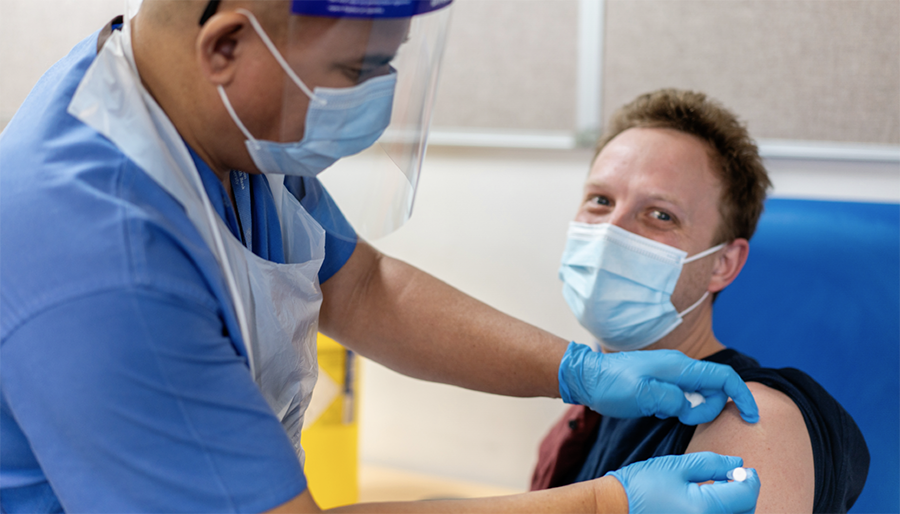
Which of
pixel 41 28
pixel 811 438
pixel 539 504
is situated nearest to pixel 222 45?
pixel 539 504

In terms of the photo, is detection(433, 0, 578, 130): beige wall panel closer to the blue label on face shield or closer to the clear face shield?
the clear face shield

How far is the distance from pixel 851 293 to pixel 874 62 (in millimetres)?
647

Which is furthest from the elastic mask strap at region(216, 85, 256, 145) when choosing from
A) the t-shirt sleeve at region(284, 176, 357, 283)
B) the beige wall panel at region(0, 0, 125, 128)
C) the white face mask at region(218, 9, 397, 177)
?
the beige wall panel at region(0, 0, 125, 128)

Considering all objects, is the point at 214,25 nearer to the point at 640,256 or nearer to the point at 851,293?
the point at 640,256

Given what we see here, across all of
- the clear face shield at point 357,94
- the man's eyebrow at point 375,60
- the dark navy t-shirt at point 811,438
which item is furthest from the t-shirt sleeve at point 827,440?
the man's eyebrow at point 375,60

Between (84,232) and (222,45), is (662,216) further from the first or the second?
(84,232)

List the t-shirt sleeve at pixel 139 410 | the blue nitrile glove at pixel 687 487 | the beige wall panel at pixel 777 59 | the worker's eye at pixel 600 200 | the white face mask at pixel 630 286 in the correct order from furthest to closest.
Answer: the beige wall panel at pixel 777 59, the worker's eye at pixel 600 200, the white face mask at pixel 630 286, the blue nitrile glove at pixel 687 487, the t-shirt sleeve at pixel 139 410

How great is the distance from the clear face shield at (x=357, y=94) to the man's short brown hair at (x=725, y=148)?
64 centimetres

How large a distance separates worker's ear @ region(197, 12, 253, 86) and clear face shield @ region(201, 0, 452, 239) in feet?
0.05

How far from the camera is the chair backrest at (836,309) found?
1.26 metres

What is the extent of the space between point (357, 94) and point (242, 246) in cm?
24

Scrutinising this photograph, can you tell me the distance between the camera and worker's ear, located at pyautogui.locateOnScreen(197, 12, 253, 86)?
64 cm

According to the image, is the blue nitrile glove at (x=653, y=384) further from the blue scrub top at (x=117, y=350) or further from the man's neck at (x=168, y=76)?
the man's neck at (x=168, y=76)

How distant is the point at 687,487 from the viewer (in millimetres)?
834
